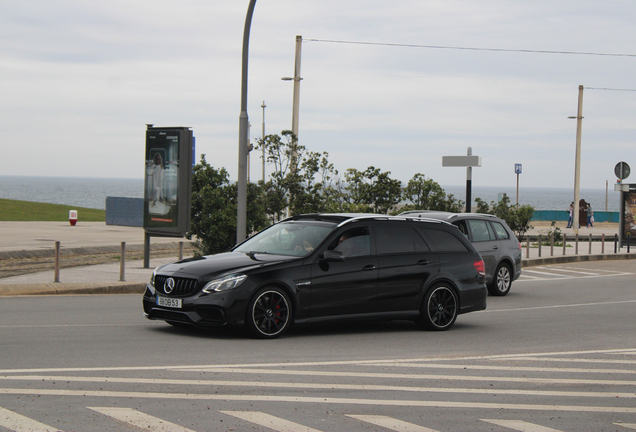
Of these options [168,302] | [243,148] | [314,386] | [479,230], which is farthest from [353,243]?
[243,148]

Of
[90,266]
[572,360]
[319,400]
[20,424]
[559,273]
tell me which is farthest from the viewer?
[559,273]

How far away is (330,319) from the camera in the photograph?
32.1ft

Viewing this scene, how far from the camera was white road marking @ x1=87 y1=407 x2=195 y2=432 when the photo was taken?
5.41m

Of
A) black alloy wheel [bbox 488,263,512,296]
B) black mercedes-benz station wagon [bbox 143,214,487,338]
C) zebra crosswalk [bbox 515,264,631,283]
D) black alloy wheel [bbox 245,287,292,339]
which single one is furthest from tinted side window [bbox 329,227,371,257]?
zebra crosswalk [bbox 515,264,631,283]

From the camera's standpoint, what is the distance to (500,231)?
16750 mm

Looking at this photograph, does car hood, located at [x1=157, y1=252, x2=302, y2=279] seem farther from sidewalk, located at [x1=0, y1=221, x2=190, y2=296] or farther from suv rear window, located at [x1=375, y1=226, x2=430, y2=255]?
sidewalk, located at [x1=0, y1=221, x2=190, y2=296]

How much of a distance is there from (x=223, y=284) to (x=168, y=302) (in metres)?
0.77

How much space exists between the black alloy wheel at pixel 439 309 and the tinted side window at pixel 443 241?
581 millimetres

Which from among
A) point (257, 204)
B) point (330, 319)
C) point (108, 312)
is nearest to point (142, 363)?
point (330, 319)

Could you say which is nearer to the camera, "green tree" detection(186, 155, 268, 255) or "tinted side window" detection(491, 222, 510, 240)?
"tinted side window" detection(491, 222, 510, 240)

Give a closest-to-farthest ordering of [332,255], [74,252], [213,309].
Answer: [213,309] < [332,255] < [74,252]

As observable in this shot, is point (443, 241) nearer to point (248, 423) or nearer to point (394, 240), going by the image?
point (394, 240)

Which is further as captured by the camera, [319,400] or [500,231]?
[500,231]

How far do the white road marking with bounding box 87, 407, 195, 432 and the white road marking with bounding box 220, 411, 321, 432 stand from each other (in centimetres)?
52
